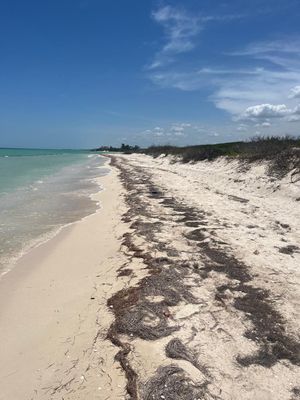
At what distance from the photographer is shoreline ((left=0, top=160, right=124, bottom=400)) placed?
362 centimetres

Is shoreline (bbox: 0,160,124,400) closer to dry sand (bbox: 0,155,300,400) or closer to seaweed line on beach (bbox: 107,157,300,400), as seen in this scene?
dry sand (bbox: 0,155,300,400)

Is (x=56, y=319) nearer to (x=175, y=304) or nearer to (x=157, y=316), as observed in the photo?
(x=157, y=316)

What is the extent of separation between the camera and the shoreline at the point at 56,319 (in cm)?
362

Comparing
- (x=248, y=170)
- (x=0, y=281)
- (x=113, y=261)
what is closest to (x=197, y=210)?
(x=113, y=261)

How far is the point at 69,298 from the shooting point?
220 inches

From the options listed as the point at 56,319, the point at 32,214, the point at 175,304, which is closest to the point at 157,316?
the point at 175,304

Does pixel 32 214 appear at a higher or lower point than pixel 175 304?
lower

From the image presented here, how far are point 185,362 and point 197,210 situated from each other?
812cm

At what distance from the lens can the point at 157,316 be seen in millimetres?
4828

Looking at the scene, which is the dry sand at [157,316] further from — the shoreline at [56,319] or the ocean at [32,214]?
the ocean at [32,214]

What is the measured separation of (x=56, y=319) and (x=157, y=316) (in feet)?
4.39

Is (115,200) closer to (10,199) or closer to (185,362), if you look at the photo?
(10,199)

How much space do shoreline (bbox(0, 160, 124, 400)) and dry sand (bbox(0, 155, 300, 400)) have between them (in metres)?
0.01

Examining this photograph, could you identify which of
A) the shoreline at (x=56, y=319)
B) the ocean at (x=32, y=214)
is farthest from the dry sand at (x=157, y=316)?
the ocean at (x=32, y=214)
